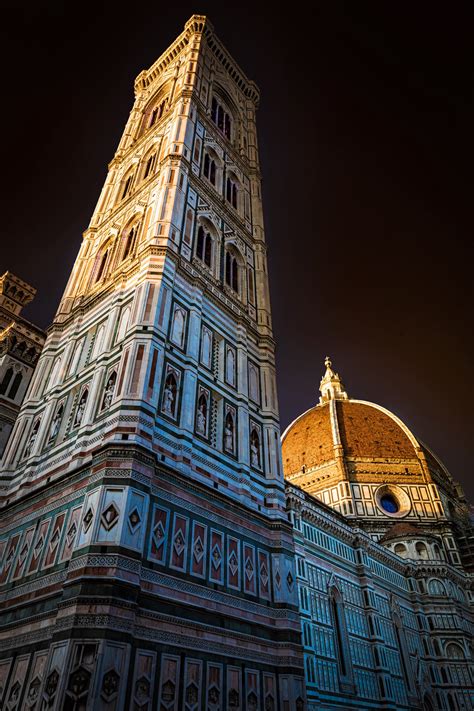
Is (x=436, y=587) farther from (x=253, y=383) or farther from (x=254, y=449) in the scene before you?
(x=254, y=449)

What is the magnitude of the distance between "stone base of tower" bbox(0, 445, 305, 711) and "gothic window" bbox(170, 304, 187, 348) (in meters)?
3.92

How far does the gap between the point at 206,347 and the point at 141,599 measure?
7.19 metres

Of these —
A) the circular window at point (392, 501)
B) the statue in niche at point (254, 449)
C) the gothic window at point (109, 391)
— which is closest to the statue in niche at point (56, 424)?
the gothic window at point (109, 391)

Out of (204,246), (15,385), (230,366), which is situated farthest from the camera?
(15,385)

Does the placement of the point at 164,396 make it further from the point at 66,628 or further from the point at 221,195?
the point at 221,195

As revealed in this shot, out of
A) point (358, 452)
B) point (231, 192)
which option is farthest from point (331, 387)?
point (231, 192)

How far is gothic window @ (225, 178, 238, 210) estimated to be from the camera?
20702mm

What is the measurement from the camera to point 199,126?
21.0 metres

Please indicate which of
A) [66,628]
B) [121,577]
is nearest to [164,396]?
[121,577]

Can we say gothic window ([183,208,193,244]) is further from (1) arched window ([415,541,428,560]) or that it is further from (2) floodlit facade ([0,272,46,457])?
(1) arched window ([415,541,428,560])

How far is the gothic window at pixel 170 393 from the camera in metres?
11.2

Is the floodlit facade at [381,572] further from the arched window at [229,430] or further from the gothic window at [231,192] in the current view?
the gothic window at [231,192]

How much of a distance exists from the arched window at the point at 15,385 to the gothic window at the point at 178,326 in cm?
947

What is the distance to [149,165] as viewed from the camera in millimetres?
20344
